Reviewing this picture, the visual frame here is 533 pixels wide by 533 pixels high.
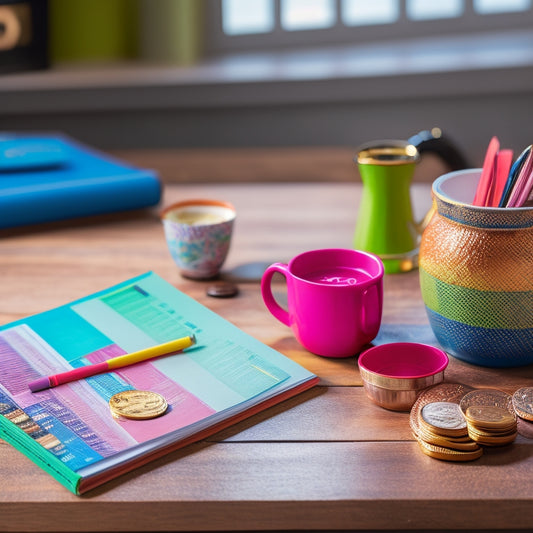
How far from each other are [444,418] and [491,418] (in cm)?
4

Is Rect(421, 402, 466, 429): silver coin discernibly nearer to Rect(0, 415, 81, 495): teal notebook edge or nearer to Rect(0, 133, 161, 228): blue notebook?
Rect(0, 415, 81, 495): teal notebook edge

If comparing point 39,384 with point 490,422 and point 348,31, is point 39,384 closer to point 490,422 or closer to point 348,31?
point 490,422

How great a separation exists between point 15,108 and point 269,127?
2.14 ft

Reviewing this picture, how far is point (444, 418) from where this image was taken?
2.12 feet

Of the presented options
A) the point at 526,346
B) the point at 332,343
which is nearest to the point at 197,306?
the point at 332,343

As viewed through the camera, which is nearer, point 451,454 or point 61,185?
point 451,454

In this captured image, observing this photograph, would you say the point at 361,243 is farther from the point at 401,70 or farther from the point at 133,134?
the point at 133,134

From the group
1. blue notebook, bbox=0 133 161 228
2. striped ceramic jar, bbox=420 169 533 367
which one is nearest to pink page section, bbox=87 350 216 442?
striped ceramic jar, bbox=420 169 533 367

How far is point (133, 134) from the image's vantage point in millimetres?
2125

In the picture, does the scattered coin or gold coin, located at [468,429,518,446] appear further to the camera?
the scattered coin

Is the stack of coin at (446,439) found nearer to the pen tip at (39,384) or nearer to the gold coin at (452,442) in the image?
the gold coin at (452,442)

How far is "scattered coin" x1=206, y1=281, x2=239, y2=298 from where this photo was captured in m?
0.94

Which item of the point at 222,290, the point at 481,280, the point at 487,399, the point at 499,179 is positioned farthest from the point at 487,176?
the point at 222,290

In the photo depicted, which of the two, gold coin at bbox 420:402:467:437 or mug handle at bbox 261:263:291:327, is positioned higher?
mug handle at bbox 261:263:291:327
